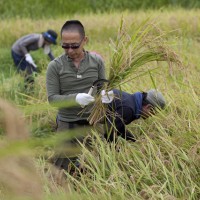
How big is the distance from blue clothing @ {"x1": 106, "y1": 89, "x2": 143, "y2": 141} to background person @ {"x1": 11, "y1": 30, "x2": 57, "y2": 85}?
2843 mm

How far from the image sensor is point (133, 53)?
2.48m

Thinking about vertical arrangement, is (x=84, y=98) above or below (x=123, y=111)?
above

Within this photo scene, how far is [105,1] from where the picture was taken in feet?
41.7

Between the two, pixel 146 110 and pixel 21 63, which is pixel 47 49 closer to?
pixel 21 63

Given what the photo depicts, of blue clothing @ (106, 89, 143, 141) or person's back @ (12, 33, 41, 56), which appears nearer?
blue clothing @ (106, 89, 143, 141)

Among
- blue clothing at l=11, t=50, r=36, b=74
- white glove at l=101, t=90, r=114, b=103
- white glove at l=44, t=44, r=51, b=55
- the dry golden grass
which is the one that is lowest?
blue clothing at l=11, t=50, r=36, b=74

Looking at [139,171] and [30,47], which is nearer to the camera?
[139,171]

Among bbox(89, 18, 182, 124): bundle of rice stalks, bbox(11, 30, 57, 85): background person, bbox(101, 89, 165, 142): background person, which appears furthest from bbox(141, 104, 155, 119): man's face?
bbox(11, 30, 57, 85): background person

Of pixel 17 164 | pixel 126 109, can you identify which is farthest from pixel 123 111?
pixel 17 164

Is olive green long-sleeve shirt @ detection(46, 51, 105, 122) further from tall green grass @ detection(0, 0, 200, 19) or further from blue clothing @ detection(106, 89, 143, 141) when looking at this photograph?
tall green grass @ detection(0, 0, 200, 19)

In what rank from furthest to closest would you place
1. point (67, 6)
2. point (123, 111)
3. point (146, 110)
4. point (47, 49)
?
point (67, 6)
point (47, 49)
point (146, 110)
point (123, 111)

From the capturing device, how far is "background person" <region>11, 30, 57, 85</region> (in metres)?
5.51

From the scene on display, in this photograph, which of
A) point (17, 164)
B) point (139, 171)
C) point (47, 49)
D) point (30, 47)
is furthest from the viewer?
point (30, 47)

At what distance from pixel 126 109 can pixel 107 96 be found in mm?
287
